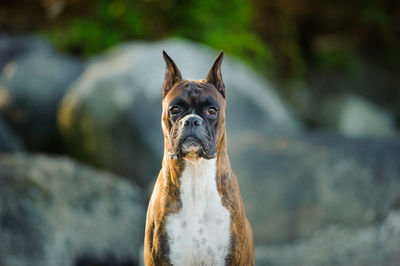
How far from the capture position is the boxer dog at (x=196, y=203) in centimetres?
336

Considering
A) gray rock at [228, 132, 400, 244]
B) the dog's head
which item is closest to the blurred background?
gray rock at [228, 132, 400, 244]

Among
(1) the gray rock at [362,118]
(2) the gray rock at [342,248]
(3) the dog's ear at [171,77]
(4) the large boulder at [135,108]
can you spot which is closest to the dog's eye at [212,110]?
(3) the dog's ear at [171,77]

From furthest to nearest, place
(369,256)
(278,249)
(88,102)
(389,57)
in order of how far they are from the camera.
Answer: (389,57)
(88,102)
(278,249)
(369,256)

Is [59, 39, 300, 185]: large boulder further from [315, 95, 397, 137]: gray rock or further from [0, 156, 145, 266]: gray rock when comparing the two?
[315, 95, 397, 137]: gray rock

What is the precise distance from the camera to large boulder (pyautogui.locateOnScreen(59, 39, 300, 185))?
848 cm

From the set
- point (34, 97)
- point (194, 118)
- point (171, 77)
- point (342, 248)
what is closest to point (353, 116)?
point (342, 248)

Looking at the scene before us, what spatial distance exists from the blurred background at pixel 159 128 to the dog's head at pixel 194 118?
138 inches

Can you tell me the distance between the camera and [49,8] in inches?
524

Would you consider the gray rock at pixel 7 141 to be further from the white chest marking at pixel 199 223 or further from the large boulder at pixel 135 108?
the white chest marking at pixel 199 223

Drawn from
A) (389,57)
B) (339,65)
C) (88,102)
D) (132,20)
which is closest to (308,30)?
(339,65)

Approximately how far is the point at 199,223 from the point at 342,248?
394 cm

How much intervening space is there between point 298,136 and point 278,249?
2200 millimetres

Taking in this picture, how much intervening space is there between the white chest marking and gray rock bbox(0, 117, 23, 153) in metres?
6.41

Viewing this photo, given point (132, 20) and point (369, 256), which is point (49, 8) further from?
point (369, 256)
